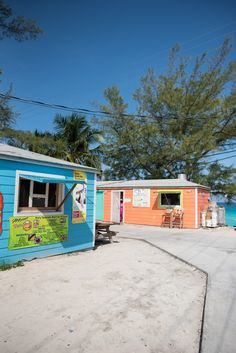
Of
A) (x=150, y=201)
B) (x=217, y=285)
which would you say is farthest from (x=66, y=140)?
(x=217, y=285)

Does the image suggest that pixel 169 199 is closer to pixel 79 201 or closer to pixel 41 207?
pixel 79 201

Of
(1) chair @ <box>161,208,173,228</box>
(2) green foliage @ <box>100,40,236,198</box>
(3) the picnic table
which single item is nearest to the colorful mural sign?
(3) the picnic table

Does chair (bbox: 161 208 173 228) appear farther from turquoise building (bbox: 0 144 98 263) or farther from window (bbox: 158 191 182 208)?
turquoise building (bbox: 0 144 98 263)

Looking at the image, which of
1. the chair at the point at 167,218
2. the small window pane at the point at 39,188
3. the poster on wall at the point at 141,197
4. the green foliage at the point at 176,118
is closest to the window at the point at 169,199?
the chair at the point at 167,218

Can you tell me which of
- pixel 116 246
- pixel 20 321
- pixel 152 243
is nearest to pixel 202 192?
pixel 152 243

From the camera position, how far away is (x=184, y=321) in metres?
3.29

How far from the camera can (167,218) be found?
49.2ft

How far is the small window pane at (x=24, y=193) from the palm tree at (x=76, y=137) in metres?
11.7

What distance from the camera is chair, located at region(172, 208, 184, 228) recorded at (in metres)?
14.4

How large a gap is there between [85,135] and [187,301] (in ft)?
51.5

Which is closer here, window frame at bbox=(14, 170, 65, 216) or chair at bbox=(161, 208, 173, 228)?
window frame at bbox=(14, 170, 65, 216)

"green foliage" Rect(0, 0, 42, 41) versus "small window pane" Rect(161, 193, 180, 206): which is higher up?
"green foliage" Rect(0, 0, 42, 41)

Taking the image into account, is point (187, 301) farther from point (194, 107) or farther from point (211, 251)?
point (194, 107)

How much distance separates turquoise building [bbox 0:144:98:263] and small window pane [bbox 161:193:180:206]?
7920 mm
